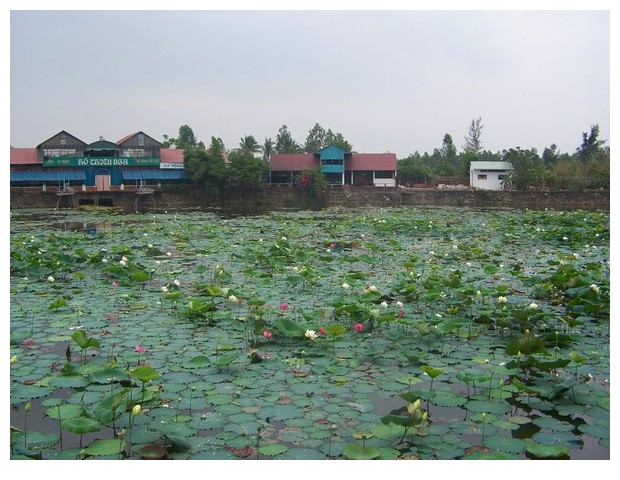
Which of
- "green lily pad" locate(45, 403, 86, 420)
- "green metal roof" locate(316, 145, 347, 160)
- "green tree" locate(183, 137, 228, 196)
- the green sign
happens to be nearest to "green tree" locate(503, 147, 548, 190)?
"green metal roof" locate(316, 145, 347, 160)

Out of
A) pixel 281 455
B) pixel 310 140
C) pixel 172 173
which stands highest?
pixel 310 140

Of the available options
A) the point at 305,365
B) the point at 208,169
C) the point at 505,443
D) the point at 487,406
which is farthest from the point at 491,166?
the point at 505,443

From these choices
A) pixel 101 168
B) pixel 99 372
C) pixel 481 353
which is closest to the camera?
pixel 99 372

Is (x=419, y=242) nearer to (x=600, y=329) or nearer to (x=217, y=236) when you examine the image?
(x=217, y=236)

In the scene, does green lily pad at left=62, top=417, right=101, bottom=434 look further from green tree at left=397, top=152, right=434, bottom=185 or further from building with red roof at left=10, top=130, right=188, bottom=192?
green tree at left=397, top=152, right=434, bottom=185

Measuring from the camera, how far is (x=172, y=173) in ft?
102

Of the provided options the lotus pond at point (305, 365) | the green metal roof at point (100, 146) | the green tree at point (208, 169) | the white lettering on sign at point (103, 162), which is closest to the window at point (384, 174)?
the green tree at point (208, 169)

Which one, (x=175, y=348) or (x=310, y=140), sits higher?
(x=310, y=140)

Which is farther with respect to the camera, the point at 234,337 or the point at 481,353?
the point at 234,337

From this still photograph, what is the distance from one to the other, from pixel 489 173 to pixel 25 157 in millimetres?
27034

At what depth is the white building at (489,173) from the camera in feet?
111

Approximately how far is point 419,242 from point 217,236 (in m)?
3.95

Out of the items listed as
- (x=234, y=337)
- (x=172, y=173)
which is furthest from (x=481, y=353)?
(x=172, y=173)

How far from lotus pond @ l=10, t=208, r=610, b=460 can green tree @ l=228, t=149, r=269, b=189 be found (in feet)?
76.0
